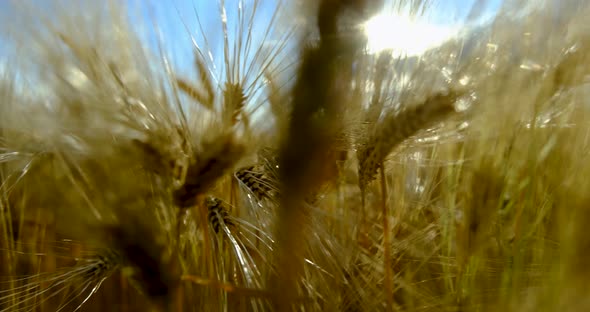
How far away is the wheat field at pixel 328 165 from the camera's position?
54 centimetres

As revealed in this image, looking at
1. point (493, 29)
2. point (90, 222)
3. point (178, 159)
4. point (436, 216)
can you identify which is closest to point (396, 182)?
point (436, 216)

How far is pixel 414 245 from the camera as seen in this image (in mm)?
792

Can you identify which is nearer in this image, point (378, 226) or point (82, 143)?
point (82, 143)

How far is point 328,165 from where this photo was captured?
1.76 feet

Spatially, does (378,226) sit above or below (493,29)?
below

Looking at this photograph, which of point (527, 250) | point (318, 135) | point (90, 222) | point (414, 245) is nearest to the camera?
point (318, 135)

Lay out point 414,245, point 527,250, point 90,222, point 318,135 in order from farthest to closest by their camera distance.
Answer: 1. point 414,245
2. point 527,250
3. point 90,222
4. point 318,135

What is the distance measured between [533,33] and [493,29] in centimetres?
5

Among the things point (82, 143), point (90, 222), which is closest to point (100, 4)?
point (82, 143)

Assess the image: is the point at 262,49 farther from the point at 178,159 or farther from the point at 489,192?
the point at 489,192

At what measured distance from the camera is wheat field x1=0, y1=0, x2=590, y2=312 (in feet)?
1.78

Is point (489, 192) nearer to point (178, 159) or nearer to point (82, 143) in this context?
point (178, 159)

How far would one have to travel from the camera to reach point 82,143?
60 cm

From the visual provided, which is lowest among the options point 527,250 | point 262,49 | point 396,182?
point 527,250
